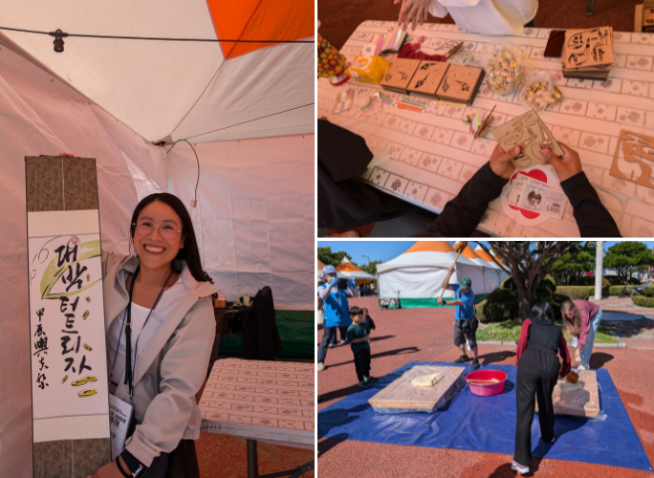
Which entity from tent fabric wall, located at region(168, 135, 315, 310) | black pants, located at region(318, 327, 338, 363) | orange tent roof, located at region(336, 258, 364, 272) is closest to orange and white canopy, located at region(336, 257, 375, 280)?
orange tent roof, located at region(336, 258, 364, 272)

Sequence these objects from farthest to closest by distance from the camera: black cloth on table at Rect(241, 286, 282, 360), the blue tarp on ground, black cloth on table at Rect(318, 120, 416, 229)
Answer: black cloth on table at Rect(241, 286, 282, 360) → black cloth on table at Rect(318, 120, 416, 229) → the blue tarp on ground

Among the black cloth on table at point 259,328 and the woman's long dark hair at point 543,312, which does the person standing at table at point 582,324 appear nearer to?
A: the woman's long dark hair at point 543,312

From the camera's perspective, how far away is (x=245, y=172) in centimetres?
351

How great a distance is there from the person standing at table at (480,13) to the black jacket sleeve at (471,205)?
0.80 m

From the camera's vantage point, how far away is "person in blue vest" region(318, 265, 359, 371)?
1.30 meters

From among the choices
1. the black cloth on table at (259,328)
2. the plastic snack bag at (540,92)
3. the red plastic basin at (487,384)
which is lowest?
the black cloth on table at (259,328)

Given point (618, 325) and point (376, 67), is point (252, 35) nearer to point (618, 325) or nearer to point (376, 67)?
point (376, 67)

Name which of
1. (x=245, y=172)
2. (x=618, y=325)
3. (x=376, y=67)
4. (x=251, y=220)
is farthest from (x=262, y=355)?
(x=618, y=325)

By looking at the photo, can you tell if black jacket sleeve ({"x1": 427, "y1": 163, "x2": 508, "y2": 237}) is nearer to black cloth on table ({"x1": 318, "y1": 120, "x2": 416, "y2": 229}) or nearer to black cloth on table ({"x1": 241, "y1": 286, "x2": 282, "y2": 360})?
black cloth on table ({"x1": 318, "y1": 120, "x2": 416, "y2": 229})

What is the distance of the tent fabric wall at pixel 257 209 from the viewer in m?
3.47

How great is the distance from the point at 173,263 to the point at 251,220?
7.17ft

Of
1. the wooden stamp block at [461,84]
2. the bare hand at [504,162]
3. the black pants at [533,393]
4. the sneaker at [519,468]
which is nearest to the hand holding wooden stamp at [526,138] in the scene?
the bare hand at [504,162]

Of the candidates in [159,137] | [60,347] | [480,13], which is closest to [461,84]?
[480,13]

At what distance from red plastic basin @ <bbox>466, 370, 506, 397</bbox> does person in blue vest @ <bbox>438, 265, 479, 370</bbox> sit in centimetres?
2
